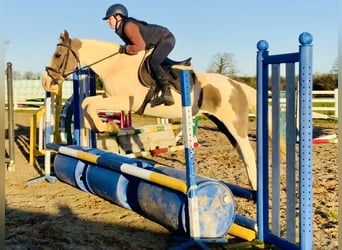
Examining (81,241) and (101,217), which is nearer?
(81,241)

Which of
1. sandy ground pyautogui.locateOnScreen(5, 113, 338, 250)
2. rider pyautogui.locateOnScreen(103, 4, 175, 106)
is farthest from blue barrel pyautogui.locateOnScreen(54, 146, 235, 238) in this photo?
rider pyautogui.locateOnScreen(103, 4, 175, 106)

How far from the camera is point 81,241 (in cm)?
327

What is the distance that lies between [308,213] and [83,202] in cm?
246

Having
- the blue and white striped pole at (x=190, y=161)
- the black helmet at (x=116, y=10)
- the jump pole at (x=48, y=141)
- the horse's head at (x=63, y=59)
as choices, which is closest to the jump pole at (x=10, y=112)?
the jump pole at (x=48, y=141)

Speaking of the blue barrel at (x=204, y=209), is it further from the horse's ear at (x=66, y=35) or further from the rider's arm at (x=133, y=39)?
the horse's ear at (x=66, y=35)

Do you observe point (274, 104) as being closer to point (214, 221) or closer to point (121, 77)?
point (214, 221)

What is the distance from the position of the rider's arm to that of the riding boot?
0.41 metres

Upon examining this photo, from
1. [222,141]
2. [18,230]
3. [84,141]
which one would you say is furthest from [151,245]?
[222,141]

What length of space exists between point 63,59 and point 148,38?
1011mm

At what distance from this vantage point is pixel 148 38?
14.8 ft

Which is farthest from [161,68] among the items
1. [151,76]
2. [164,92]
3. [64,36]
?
[64,36]

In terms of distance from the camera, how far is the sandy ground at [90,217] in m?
3.24

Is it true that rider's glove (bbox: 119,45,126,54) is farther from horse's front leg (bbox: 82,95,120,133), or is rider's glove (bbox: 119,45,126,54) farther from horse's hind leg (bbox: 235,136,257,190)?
horse's hind leg (bbox: 235,136,257,190)

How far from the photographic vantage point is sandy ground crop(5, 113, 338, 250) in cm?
324
